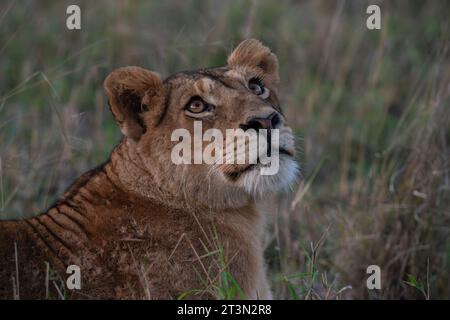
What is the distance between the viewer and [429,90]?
26.0ft

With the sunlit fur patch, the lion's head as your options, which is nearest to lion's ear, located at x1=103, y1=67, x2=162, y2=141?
the lion's head

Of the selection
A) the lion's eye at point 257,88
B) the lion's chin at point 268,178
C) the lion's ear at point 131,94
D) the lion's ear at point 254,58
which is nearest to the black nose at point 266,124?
the lion's chin at point 268,178

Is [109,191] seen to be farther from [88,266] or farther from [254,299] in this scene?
[254,299]

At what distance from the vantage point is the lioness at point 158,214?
4.68m

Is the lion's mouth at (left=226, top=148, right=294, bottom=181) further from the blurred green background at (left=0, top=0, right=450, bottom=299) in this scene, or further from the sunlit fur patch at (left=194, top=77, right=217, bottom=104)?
the blurred green background at (left=0, top=0, right=450, bottom=299)

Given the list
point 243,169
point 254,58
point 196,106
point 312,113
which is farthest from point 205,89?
point 312,113

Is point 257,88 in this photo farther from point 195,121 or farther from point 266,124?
point 266,124

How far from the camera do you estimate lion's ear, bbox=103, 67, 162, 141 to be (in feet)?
16.6

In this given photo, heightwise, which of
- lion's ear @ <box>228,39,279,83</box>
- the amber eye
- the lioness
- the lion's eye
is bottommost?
the lioness

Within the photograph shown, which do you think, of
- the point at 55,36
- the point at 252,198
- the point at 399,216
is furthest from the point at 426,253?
the point at 55,36

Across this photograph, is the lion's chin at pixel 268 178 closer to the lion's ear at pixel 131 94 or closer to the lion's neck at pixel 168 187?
the lion's neck at pixel 168 187

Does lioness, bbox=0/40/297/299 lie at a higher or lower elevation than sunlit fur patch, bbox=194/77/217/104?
lower

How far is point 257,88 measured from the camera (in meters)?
5.38

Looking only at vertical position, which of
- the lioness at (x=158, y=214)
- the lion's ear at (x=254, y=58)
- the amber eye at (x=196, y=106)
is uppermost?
the lion's ear at (x=254, y=58)
